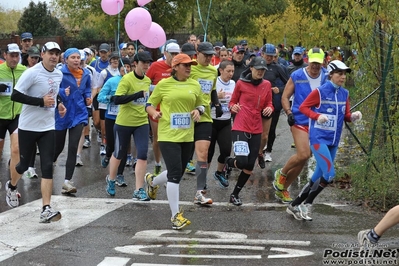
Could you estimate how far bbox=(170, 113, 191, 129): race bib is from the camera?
27.7 ft

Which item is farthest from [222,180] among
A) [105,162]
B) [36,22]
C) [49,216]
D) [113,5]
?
[36,22]

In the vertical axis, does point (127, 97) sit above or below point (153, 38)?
below

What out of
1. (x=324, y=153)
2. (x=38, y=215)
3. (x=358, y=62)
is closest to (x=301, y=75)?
(x=358, y=62)

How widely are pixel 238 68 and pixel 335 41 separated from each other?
9.77 feet

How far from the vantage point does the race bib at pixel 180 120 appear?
27.7ft

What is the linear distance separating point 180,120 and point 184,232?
4.33 ft

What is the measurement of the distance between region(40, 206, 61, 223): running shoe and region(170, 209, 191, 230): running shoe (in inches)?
50.6

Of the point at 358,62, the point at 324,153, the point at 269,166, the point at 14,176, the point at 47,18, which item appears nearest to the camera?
the point at 324,153

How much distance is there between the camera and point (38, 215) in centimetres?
885

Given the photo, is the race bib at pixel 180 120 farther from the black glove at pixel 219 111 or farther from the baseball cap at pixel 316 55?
the baseball cap at pixel 316 55

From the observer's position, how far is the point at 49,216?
8242mm

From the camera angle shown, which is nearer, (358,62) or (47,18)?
(358,62)

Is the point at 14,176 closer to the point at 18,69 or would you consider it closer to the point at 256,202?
the point at 18,69

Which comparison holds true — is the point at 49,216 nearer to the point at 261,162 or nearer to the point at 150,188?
the point at 150,188
